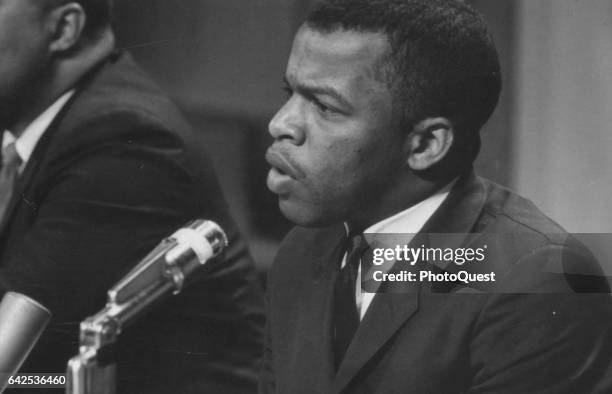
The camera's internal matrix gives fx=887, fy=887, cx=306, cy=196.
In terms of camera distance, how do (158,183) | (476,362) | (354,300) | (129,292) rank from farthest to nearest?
1. (158,183)
2. (354,300)
3. (476,362)
4. (129,292)

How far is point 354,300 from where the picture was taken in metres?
1.38

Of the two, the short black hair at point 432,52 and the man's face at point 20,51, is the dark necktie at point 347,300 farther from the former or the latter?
the man's face at point 20,51

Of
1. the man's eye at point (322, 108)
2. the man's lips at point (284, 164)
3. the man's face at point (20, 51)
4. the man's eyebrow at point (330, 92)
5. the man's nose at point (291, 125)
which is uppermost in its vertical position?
the man's face at point (20, 51)

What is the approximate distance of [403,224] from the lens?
1373 mm

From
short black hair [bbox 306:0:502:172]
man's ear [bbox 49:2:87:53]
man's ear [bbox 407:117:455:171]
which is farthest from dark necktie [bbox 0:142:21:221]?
man's ear [bbox 407:117:455:171]

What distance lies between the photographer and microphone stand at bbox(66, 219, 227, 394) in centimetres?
97

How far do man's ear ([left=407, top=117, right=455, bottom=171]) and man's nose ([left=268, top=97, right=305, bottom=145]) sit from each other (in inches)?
6.5

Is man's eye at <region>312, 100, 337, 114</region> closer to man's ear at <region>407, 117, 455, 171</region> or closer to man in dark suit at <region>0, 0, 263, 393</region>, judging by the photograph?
man's ear at <region>407, 117, 455, 171</region>

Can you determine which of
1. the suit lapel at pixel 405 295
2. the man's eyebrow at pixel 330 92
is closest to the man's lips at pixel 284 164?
the man's eyebrow at pixel 330 92

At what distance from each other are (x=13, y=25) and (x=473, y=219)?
0.86m

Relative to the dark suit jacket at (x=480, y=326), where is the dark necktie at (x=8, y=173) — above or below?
above

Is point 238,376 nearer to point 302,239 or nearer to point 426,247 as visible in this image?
point 302,239

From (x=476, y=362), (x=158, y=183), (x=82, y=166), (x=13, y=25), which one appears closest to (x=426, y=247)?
(x=476, y=362)

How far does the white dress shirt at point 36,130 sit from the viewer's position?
5.02 ft
